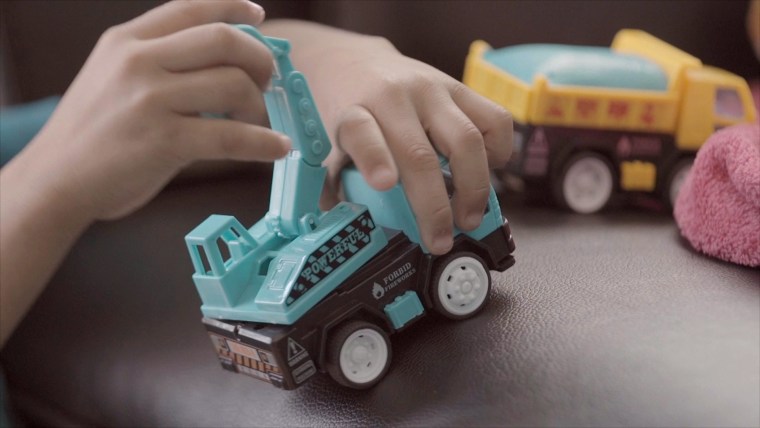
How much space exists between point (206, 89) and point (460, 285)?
0.18 metres

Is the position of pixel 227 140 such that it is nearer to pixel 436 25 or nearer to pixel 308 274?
pixel 308 274

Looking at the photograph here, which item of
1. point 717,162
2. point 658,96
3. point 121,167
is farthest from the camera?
point 658,96

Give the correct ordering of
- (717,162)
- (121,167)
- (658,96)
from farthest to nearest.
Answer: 1. (658,96)
2. (717,162)
3. (121,167)

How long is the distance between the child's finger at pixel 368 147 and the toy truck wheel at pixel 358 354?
0.08 m

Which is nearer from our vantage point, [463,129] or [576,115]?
[463,129]

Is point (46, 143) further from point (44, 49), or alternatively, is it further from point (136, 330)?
point (44, 49)

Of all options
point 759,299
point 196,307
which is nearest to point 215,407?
point 196,307

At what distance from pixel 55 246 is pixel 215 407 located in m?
0.13

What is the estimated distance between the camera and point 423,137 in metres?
0.47

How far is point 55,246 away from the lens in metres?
0.47

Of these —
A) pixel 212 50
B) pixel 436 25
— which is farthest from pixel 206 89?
pixel 436 25

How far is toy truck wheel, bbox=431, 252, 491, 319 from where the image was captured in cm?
48

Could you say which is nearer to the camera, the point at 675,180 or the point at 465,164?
the point at 465,164

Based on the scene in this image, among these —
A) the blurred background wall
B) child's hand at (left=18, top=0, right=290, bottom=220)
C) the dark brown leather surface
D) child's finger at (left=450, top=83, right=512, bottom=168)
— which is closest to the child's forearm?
child's hand at (left=18, top=0, right=290, bottom=220)
